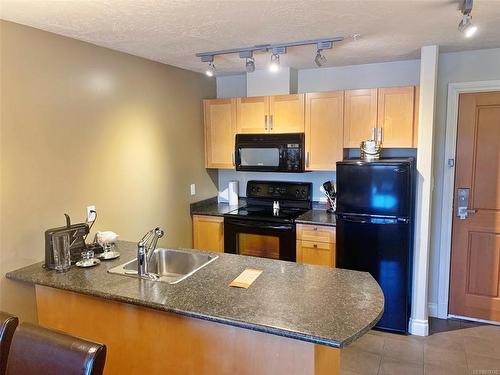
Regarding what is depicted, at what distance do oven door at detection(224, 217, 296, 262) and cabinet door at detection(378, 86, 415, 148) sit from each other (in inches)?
46.0

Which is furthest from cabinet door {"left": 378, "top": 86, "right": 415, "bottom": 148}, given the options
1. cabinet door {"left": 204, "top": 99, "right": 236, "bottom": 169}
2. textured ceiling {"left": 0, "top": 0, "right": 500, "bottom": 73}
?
cabinet door {"left": 204, "top": 99, "right": 236, "bottom": 169}

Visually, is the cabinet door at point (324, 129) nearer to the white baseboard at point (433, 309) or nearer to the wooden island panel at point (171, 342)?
the white baseboard at point (433, 309)

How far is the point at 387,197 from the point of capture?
308 cm

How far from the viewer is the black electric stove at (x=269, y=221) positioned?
352 centimetres

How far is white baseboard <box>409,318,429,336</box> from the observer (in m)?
3.23

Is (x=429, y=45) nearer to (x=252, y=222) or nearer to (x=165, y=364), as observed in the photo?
(x=252, y=222)

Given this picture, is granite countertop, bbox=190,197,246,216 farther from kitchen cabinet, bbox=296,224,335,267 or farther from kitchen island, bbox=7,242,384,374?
kitchen island, bbox=7,242,384,374

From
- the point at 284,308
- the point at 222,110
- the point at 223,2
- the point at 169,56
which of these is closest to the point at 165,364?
the point at 284,308

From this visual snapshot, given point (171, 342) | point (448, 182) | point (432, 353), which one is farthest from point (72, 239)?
point (448, 182)

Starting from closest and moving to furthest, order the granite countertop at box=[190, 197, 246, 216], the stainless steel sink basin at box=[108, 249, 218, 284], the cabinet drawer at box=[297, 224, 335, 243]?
the stainless steel sink basin at box=[108, 249, 218, 284], the cabinet drawer at box=[297, 224, 335, 243], the granite countertop at box=[190, 197, 246, 216]

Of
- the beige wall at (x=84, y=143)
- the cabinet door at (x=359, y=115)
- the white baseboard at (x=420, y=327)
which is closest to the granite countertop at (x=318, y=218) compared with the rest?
the cabinet door at (x=359, y=115)

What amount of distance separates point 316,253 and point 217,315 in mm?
1878

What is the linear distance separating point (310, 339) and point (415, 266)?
207 centimetres

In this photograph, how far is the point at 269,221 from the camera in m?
3.55
